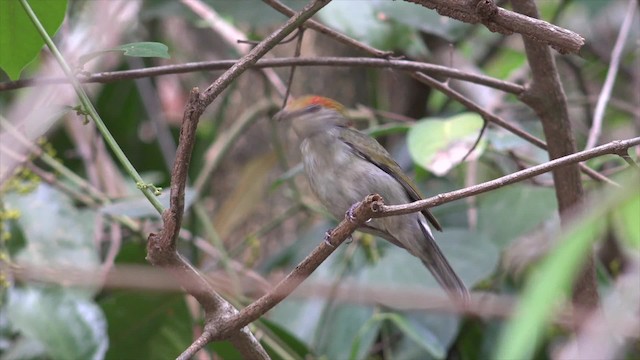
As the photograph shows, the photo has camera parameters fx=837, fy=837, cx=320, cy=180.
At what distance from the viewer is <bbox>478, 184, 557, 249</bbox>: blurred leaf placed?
2.72m

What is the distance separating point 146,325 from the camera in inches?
106

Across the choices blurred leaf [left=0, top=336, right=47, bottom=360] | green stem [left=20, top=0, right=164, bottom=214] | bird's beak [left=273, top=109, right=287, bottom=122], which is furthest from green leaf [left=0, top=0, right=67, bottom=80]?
blurred leaf [left=0, top=336, right=47, bottom=360]

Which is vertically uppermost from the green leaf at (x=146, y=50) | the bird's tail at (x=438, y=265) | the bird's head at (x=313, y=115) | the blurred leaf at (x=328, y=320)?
the green leaf at (x=146, y=50)

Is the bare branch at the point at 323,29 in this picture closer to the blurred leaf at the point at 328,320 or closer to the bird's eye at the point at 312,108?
the bird's eye at the point at 312,108

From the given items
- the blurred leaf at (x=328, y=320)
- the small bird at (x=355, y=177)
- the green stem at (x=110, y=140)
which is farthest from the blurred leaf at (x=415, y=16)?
the green stem at (x=110, y=140)

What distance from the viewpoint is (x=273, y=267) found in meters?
3.38

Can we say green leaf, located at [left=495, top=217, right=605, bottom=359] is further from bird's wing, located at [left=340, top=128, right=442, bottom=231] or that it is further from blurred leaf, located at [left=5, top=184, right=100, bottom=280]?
blurred leaf, located at [left=5, top=184, right=100, bottom=280]

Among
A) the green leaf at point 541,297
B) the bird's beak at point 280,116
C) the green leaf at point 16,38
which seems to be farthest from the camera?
the bird's beak at point 280,116

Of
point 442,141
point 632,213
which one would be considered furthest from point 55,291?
point 632,213

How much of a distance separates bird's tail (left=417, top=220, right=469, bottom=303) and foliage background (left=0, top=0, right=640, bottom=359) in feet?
0.45

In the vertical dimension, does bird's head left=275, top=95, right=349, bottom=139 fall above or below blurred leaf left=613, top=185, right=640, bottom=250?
below

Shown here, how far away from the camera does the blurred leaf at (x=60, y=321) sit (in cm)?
254

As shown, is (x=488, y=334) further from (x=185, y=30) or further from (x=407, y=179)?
(x=185, y=30)

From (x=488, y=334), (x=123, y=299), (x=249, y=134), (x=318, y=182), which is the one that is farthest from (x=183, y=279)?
(x=249, y=134)
